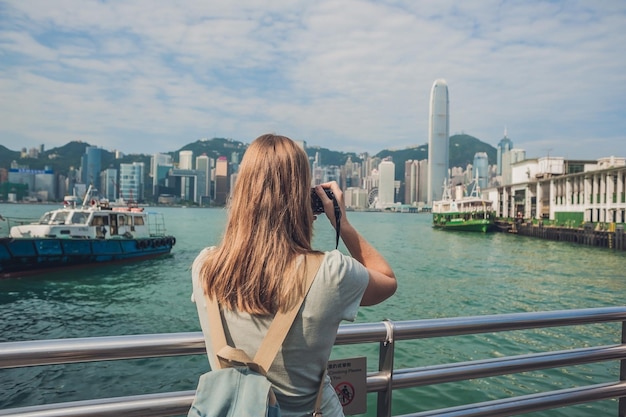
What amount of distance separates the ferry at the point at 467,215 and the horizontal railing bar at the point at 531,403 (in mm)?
64678

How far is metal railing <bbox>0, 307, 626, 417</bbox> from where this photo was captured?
5.14 feet

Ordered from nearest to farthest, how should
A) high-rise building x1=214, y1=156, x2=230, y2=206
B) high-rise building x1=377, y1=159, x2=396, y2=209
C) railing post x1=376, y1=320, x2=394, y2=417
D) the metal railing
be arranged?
the metal railing < railing post x1=376, y1=320, x2=394, y2=417 < high-rise building x1=214, y1=156, x2=230, y2=206 < high-rise building x1=377, y1=159, x2=396, y2=209

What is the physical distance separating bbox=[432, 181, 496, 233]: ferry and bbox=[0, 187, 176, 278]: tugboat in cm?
4764

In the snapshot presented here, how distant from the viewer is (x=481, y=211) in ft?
226

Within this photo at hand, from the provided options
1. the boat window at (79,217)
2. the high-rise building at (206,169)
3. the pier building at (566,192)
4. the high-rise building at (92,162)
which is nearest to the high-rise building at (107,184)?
the high-rise building at (92,162)

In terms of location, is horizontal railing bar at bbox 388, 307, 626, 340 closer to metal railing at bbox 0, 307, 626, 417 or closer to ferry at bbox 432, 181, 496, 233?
metal railing at bbox 0, 307, 626, 417

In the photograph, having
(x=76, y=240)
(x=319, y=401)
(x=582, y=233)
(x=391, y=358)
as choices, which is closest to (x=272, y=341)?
(x=319, y=401)

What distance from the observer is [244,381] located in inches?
51.8

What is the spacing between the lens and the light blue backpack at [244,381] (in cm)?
129

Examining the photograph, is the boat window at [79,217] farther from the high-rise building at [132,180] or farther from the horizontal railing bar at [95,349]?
the high-rise building at [132,180]

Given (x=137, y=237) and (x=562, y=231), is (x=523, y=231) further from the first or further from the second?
(x=137, y=237)

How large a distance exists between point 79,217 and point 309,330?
25.1 meters

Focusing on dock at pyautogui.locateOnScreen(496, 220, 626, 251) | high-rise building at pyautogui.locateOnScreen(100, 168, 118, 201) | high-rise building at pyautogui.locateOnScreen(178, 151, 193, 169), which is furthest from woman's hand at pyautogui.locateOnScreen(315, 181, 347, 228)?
high-rise building at pyautogui.locateOnScreen(178, 151, 193, 169)

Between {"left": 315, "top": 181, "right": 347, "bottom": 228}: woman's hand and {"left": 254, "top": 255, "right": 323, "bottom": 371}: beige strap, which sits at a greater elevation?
{"left": 315, "top": 181, "right": 347, "bottom": 228}: woman's hand
